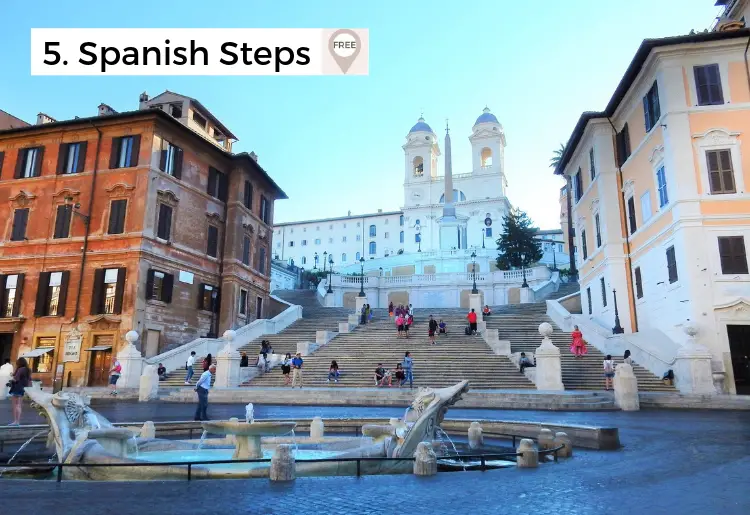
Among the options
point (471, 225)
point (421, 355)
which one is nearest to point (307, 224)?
point (471, 225)

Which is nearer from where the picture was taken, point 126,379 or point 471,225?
point 126,379

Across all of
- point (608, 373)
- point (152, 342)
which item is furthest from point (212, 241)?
point (608, 373)

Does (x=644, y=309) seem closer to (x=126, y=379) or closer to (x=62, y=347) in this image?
(x=126, y=379)

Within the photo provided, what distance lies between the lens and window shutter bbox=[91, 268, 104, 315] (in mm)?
29047

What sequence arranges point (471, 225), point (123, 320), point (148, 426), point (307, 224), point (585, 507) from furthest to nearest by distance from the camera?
1. point (307, 224)
2. point (471, 225)
3. point (123, 320)
4. point (148, 426)
5. point (585, 507)

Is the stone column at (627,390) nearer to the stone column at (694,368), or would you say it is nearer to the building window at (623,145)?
the stone column at (694,368)

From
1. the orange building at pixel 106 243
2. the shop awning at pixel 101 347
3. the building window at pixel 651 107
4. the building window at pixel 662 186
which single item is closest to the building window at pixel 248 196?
the orange building at pixel 106 243

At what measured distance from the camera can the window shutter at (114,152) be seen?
31109mm

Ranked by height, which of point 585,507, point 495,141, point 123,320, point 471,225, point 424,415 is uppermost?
point 495,141

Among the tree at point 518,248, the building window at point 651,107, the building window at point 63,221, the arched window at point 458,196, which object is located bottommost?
the building window at point 63,221

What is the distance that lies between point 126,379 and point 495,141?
8419cm

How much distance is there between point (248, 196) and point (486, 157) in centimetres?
6852

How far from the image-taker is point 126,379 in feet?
79.4

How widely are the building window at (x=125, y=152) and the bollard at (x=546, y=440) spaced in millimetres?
27240
